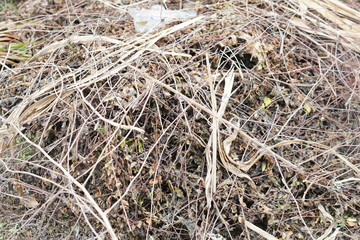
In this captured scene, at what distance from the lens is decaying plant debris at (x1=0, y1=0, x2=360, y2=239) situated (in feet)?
6.54

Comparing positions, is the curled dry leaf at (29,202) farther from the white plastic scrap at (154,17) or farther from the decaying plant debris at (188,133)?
the white plastic scrap at (154,17)

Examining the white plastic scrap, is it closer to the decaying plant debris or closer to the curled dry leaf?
the decaying plant debris

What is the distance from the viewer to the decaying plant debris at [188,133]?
1993 millimetres

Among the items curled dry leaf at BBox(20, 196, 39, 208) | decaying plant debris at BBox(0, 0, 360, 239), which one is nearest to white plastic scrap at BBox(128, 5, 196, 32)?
decaying plant debris at BBox(0, 0, 360, 239)

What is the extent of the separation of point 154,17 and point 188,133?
96cm

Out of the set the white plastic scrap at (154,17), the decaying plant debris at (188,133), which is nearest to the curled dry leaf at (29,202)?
the decaying plant debris at (188,133)

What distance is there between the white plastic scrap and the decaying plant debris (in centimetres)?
6

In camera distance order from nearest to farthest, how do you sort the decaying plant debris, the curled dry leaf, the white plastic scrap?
the decaying plant debris < the curled dry leaf < the white plastic scrap

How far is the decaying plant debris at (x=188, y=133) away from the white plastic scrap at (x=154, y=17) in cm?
6

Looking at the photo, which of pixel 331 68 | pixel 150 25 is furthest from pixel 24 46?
Answer: pixel 331 68

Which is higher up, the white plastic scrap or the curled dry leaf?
the white plastic scrap

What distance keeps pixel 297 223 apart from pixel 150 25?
1.52 m

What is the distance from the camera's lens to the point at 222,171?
2059 mm

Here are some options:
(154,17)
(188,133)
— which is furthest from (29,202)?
(154,17)
